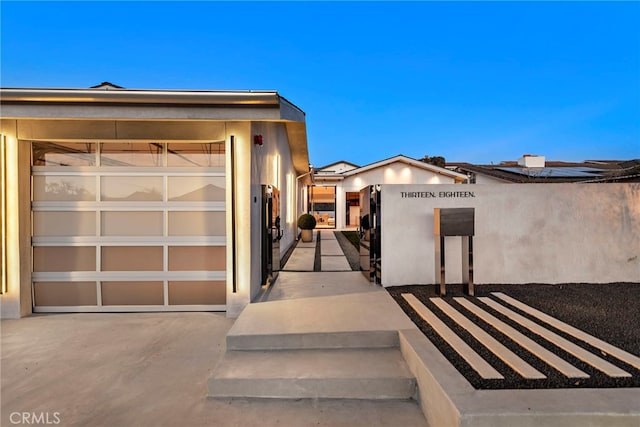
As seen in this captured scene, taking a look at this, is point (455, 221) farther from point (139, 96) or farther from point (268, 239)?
point (139, 96)

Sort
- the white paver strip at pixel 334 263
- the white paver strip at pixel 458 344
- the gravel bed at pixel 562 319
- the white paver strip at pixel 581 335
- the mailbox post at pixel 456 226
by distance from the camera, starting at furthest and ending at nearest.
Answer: the white paver strip at pixel 334 263
the mailbox post at pixel 456 226
the white paver strip at pixel 581 335
the white paver strip at pixel 458 344
the gravel bed at pixel 562 319

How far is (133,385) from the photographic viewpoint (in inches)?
107

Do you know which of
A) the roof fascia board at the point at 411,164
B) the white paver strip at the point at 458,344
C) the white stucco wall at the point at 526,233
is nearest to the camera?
the white paver strip at the point at 458,344

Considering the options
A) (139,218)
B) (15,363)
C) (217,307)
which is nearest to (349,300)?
(217,307)

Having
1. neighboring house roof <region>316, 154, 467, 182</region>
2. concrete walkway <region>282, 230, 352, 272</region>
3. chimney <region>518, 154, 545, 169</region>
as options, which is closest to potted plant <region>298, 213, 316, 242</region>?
concrete walkway <region>282, 230, 352, 272</region>

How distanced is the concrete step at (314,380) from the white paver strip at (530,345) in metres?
1.15

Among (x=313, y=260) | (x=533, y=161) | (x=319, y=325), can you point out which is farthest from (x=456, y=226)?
(x=533, y=161)

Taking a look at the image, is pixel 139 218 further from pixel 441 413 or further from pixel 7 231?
pixel 441 413

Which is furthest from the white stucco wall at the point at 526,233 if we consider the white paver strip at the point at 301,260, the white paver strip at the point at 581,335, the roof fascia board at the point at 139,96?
the roof fascia board at the point at 139,96

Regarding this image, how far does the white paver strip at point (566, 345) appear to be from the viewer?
2.32 m

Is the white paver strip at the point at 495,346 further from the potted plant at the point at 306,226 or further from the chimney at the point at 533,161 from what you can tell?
the chimney at the point at 533,161

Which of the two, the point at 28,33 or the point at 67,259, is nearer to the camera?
the point at 67,259

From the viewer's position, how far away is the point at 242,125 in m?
4.23

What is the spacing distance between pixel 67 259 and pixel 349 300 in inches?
171
